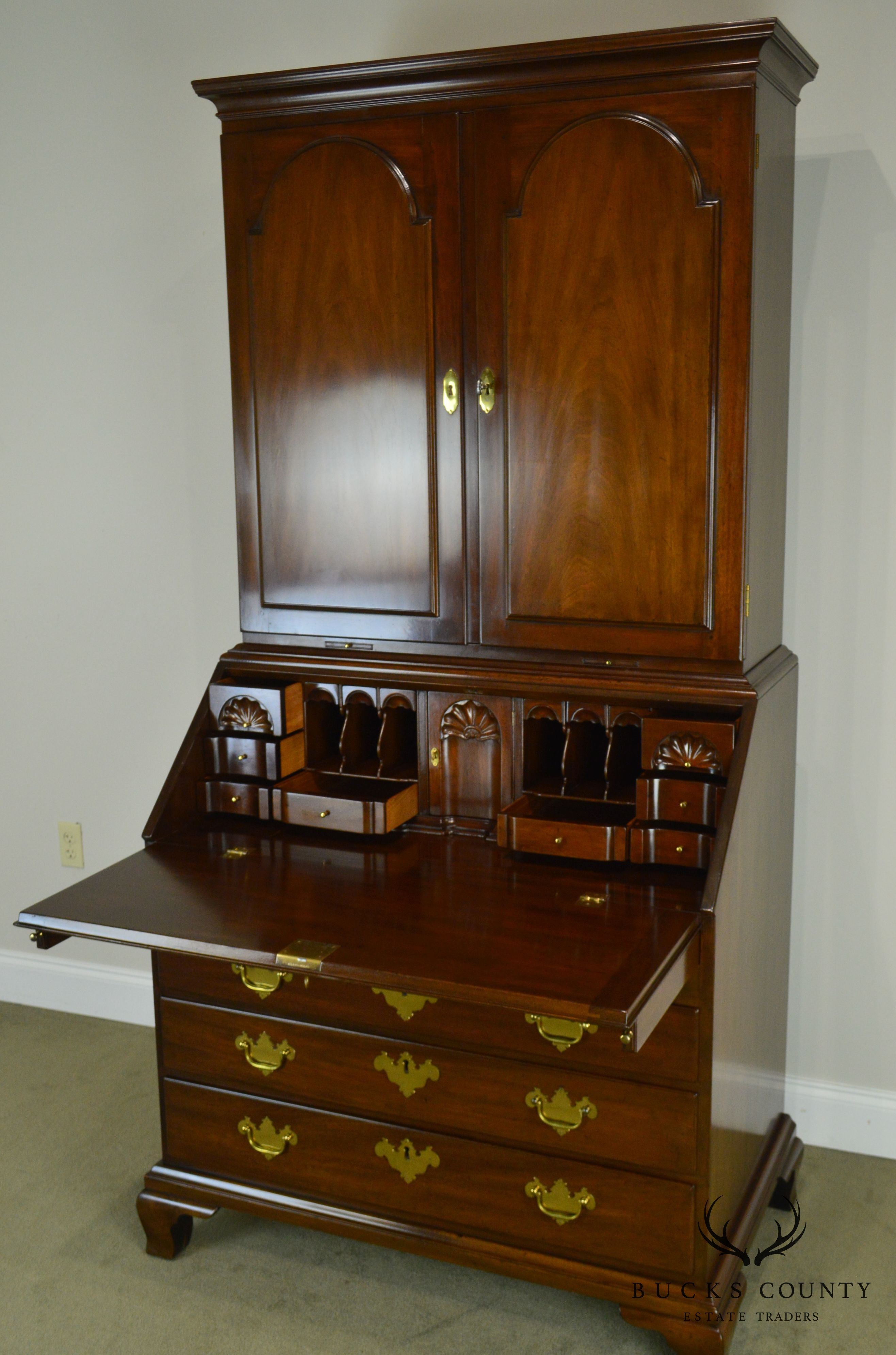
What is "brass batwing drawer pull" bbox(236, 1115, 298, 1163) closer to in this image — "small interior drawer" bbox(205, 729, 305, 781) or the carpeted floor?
the carpeted floor

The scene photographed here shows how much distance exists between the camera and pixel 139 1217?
218cm

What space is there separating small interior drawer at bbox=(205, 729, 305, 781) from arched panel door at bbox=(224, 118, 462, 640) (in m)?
0.20

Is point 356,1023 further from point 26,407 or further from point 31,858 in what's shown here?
point 26,407

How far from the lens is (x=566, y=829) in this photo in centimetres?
192

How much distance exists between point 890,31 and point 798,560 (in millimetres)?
901

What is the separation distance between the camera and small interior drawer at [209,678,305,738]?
7.07 feet

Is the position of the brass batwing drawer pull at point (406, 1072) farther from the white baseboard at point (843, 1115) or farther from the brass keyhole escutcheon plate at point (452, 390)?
the brass keyhole escutcheon plate at point (452, 390)

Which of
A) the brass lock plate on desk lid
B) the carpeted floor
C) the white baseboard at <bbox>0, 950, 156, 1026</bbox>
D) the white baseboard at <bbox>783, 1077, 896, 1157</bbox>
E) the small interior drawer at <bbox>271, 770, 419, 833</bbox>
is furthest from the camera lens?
the white baseboard at <bbox>0, 950, 156, 1026</bbox>

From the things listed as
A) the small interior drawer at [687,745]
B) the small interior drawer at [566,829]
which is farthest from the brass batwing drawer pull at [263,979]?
the small interior drawer at [687,745]

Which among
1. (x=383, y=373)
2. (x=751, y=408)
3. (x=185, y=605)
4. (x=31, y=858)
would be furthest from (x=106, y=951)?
(x=751, y=408)

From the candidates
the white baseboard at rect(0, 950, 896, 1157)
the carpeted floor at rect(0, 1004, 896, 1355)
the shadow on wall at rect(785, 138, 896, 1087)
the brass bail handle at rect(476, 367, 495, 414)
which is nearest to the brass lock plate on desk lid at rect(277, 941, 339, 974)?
the carpeted floor at rect(0, 1004, 896, 1355)

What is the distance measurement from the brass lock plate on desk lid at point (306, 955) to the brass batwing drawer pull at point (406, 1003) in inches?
8.9

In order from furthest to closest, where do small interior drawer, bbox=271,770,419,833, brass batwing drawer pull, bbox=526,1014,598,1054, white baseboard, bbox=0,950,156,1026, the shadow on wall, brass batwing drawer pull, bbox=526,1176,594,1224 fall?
white baseboard, bbox=0,950,156,1026, the shadow on wall, small interior drawer, bbox=271,770,419,833, brass batwing drawer pull, bbox=526,1176,594,1224, brass batwing drawer pull, bbox=526,1014,598,1054

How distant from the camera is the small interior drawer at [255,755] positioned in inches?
84.6
